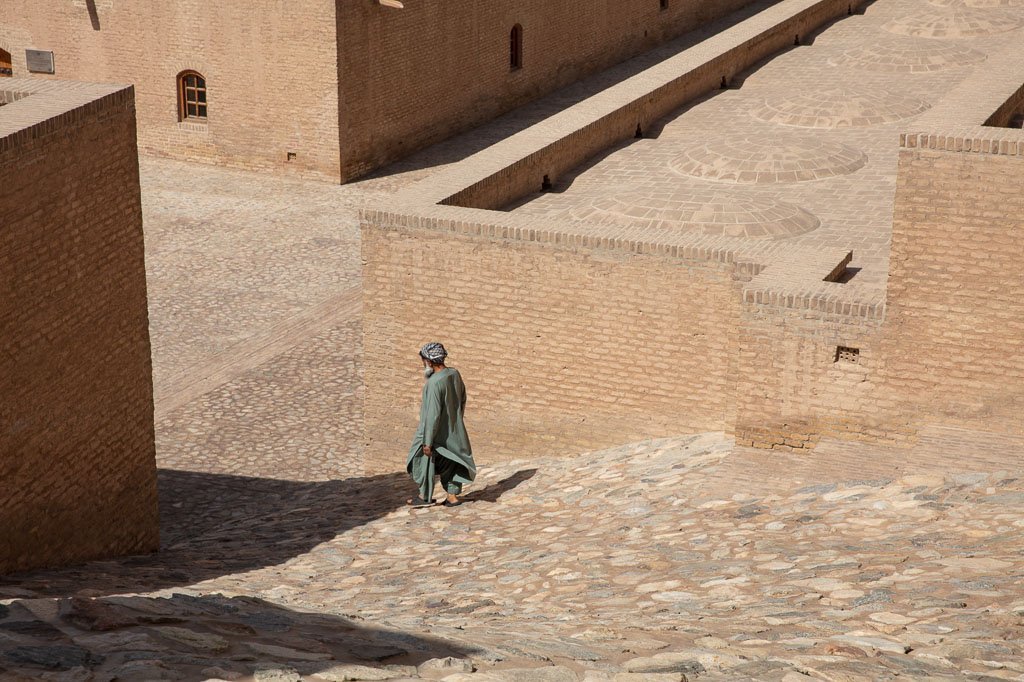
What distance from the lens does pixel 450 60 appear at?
22656 mm

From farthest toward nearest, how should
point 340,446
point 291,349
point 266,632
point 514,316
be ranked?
point 291,349 → point 340,446 → point 514,316 → point 266,632

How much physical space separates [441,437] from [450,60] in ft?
45.2

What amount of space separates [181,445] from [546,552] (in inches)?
216

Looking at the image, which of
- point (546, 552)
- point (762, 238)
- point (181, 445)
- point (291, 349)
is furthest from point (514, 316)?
point (291, 349)

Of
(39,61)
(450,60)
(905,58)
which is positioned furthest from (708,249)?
(39,61)

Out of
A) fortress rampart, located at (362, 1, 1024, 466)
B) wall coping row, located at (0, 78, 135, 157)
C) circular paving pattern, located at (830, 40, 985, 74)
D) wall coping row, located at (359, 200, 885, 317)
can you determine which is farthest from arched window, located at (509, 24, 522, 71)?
wall coping row, located at (0, 78, 135, 157)

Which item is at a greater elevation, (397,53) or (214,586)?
(397,53)

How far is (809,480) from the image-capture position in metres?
8.64

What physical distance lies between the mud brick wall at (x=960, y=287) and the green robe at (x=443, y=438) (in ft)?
9.46

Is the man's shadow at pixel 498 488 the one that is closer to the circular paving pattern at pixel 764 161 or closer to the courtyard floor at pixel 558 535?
the courtyard floor at pixel 558 535

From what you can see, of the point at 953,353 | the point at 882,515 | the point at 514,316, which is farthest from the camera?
the point at 514,316

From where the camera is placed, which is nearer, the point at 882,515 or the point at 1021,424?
the point at 882,515

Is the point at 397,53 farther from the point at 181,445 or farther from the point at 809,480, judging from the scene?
the point at 809,480

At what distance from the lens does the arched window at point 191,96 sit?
21.2 m
